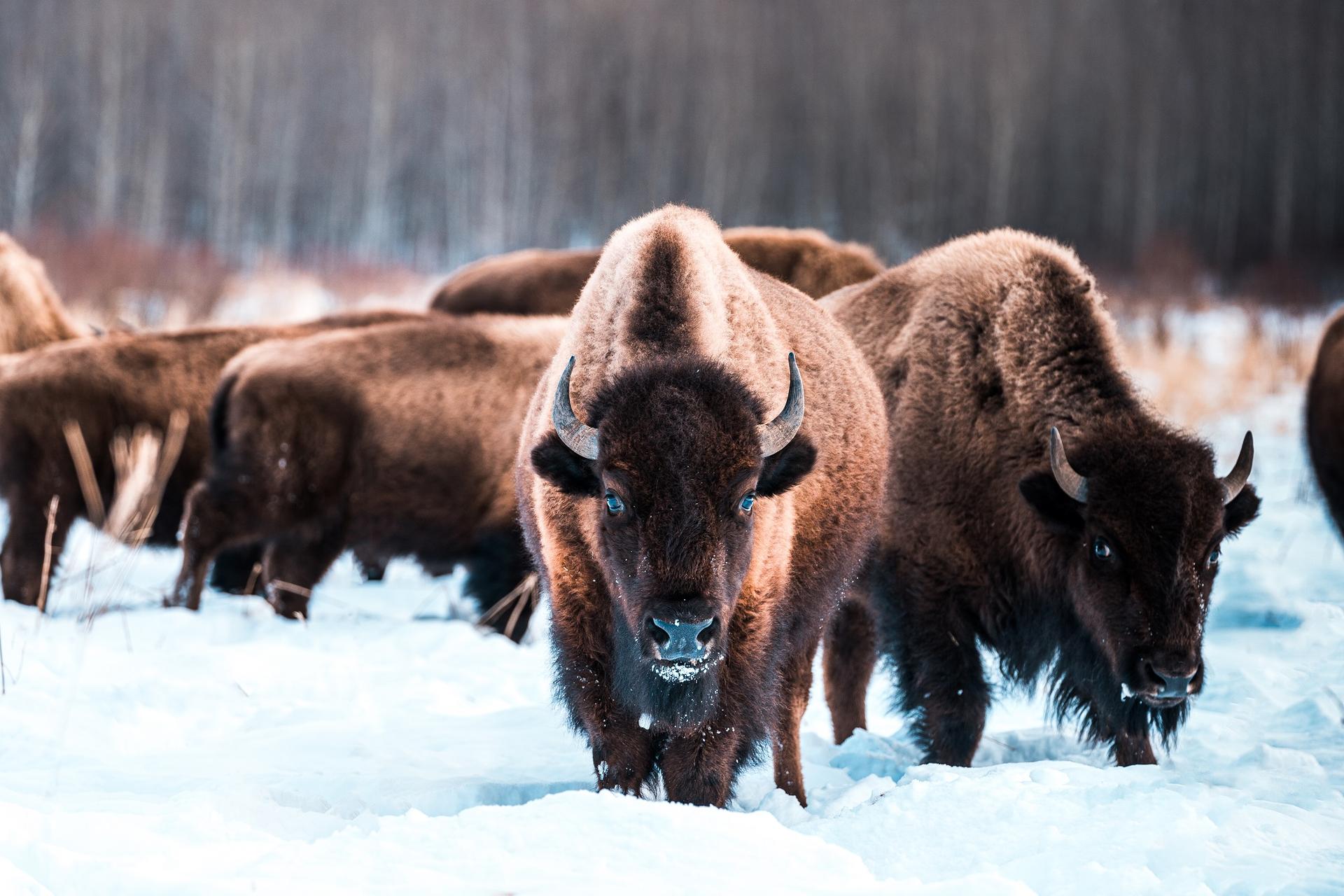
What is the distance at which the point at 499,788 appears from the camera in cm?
395

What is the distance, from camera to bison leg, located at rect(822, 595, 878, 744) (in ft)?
18.7

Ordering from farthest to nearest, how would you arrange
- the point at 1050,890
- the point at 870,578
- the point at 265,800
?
the point at 870,578, the point at 265,800, the point at 1050,890

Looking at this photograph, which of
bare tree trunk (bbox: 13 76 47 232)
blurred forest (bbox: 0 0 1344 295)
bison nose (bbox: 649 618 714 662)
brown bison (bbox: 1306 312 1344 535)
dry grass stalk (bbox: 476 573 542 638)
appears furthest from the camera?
blurred forest (bbox: 0 0 1344 295)

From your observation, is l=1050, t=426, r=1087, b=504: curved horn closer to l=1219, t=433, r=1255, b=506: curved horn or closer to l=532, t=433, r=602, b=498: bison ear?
l=1219, t=433, r=1255, b=506: curved horn

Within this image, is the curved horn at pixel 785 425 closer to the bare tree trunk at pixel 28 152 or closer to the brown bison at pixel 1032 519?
the brown bison at pixel 1032 519

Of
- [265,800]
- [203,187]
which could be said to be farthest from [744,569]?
[203,187]

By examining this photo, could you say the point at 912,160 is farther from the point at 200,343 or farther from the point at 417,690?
the point at 417,690

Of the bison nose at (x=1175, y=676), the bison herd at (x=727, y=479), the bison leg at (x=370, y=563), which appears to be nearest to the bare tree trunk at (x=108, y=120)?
the bison leg at (x=370, y=563)

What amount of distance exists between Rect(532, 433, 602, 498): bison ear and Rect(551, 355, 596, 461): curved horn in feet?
0.13

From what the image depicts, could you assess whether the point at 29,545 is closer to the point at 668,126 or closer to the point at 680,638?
the point at 680,638

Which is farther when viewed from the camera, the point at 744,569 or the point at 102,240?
the point at 102,240

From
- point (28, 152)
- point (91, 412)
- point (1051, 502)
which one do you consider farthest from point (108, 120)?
point (1051, 502)

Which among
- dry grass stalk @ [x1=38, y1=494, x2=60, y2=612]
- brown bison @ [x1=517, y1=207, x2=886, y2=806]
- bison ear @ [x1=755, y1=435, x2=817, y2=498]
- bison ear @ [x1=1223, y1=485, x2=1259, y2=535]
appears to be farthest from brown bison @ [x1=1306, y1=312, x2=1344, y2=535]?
dry grass stalk @ [x1=38, y1=494, x2=60, y2=612]

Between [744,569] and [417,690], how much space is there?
95.0 inches
